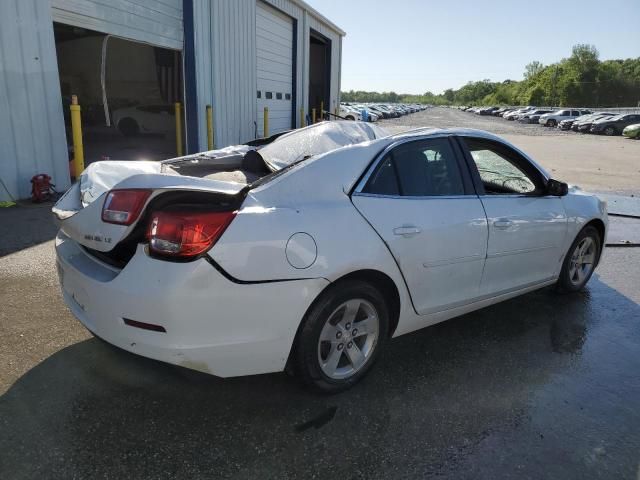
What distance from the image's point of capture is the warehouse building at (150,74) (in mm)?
7223

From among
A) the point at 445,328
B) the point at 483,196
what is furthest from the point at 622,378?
the point at 483,196

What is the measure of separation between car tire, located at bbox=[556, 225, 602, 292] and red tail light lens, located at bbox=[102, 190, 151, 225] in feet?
11.6

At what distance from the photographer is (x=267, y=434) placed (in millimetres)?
2496

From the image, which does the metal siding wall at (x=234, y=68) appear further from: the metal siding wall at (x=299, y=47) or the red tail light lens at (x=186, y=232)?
the red tail light lens at (x=186, y=232)

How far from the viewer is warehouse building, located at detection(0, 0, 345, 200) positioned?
7223 millimetres

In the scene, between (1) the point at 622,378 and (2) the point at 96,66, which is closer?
(1) the point at 622,378

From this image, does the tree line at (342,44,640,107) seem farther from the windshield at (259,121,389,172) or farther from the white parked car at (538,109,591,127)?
the windshield at (259,121,389,172)

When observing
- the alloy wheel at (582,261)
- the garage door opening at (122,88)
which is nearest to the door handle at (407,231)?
the alloy wheel at (582,261)

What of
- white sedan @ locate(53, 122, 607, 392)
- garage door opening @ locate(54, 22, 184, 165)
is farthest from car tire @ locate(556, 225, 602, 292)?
garage door opening @ locate(54, 22, 184, 165)

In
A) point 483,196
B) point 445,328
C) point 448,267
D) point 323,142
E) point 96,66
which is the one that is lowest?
point 445,328

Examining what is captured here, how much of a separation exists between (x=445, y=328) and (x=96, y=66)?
1815cm

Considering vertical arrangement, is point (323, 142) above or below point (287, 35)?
below

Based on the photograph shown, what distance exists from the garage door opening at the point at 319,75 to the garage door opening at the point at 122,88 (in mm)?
6982

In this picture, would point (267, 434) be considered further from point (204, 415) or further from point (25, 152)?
point (25, 152)
